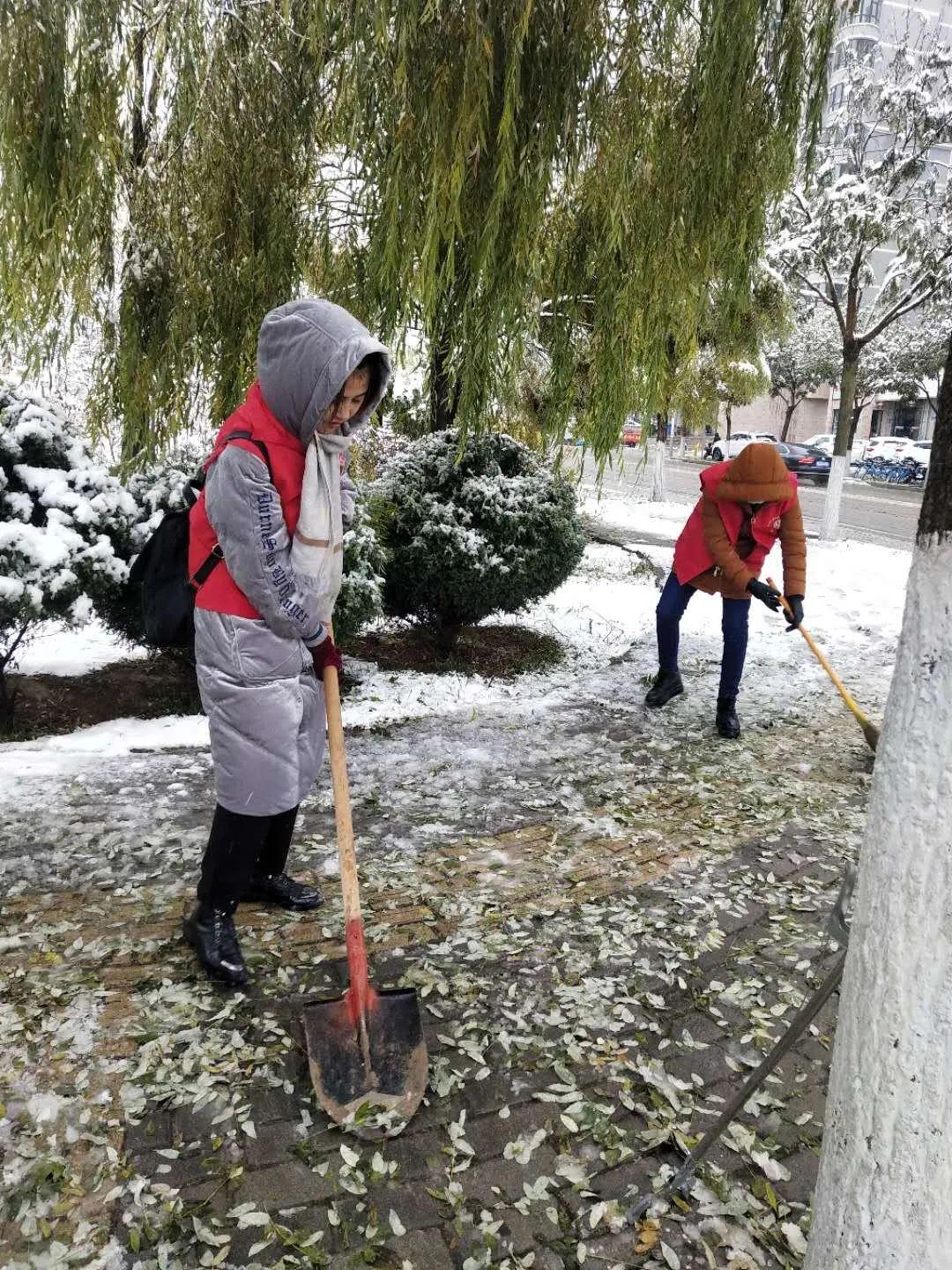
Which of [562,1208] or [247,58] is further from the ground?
[247,58]

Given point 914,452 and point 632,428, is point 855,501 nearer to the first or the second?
point 914,452

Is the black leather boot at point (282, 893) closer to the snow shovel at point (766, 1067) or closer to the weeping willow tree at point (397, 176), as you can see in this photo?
the snow shovel at point (766, 1067)

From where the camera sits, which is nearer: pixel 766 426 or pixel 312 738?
pixel 312 738

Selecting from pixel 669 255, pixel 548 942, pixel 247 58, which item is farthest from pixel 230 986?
pixel 247 58

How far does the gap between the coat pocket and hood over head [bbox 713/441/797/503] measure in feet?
10.7

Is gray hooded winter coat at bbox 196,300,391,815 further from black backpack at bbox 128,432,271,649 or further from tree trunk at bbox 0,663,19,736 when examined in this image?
tree trunk at bbox 0,663,19,736

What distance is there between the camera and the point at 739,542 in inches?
206

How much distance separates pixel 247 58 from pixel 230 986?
411cm

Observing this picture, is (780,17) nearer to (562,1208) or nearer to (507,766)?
(507,766)

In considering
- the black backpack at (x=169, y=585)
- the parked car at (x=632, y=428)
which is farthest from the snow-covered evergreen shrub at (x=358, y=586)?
the black backpack at (x=169, y=585)

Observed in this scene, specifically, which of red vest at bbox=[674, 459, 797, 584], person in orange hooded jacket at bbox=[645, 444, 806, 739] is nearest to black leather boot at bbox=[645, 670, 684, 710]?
person in orange hooded jacket at bbox=[645, 444, 806, 739]

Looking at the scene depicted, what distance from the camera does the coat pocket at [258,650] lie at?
8.34 ft

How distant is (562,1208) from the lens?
2.12 meters

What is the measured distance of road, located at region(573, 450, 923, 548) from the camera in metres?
16.5
